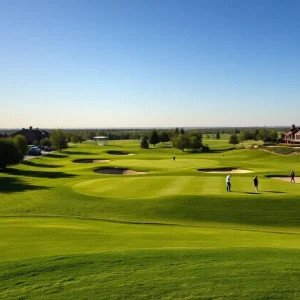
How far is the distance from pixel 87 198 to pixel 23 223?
8.24 meters

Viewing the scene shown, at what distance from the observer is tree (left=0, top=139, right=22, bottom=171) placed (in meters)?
52.6

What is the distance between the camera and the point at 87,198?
2888 cm

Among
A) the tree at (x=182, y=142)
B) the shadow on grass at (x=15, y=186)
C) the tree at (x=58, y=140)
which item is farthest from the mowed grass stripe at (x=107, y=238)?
the tree at (x=58, y=140)

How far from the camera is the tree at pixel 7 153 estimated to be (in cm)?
5259

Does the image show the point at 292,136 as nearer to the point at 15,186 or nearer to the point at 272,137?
the point at 272,137

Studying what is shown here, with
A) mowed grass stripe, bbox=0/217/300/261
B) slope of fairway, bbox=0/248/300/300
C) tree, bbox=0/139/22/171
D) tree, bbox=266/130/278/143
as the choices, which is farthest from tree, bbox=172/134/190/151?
slope of fairway, bbox=0/248/300/300

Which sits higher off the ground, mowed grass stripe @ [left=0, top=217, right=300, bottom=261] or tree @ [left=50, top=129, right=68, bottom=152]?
tree @ [left=50, top=129, right=68, bottom=152]

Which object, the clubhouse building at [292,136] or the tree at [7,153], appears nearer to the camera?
the tree at [7,153]

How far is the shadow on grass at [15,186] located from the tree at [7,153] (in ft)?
41.5

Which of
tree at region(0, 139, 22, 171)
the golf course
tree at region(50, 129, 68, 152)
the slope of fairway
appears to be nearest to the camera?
the slope of fairway

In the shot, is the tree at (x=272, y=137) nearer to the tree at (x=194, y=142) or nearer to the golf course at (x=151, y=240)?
the tree at (x=194, y=142)

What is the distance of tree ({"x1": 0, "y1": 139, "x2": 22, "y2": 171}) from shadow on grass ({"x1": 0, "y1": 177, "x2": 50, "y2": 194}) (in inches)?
498

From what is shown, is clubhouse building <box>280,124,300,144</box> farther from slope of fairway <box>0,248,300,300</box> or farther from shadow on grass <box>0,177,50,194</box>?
slope of fairway <box>0,248,300,300</box>

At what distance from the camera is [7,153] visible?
53.0 m
